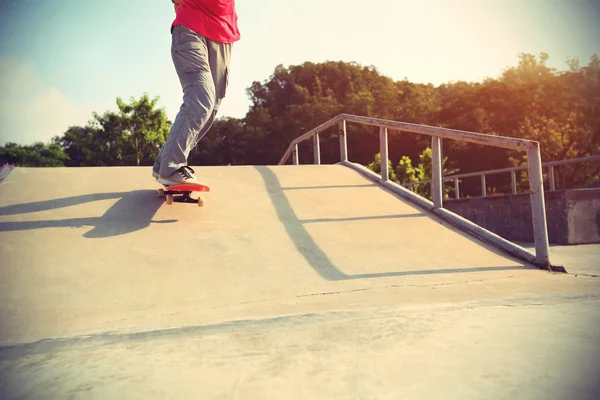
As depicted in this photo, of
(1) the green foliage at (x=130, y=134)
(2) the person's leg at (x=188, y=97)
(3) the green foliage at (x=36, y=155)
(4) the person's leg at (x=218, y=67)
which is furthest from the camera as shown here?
(3) the green foliage at (x=36, y=155)

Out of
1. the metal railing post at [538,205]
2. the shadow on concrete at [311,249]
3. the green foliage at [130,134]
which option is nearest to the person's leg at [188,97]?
the shadow on concrete at [311,249]

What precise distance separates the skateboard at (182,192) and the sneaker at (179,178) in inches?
1.2

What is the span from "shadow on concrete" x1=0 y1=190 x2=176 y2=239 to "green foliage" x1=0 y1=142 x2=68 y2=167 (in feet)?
141

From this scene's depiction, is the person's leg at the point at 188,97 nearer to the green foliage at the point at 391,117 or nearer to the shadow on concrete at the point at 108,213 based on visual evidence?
the shadow on concrete at the point at 108,213

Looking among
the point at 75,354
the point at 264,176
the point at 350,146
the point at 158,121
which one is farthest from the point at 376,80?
the point at 75,354

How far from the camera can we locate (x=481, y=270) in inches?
128

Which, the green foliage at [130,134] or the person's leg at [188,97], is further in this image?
the green foliage at [130,134]

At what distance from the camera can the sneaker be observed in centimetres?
365

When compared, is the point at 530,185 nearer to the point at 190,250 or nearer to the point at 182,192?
the point at 190,250

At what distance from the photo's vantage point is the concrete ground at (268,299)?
1394 mm

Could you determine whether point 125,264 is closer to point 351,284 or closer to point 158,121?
point 351,284

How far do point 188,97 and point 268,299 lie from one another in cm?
184

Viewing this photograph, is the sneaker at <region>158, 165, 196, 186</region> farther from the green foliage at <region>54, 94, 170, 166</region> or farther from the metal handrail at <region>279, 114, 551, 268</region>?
the green foliage at <region>54, 94, 170, 166</region>

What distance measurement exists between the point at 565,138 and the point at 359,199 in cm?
2375
